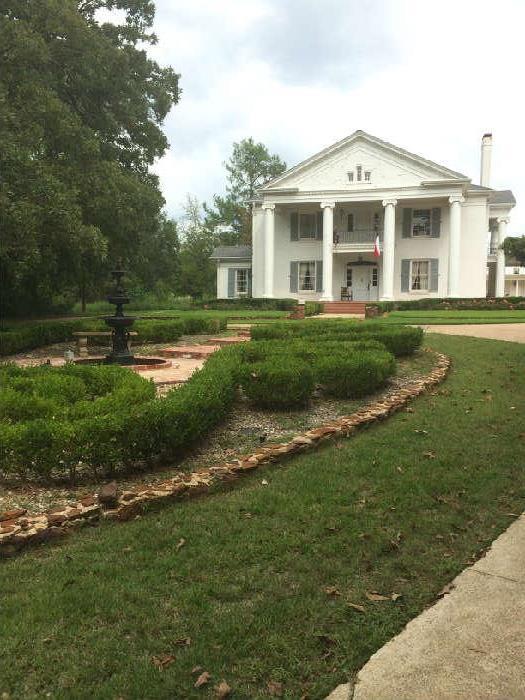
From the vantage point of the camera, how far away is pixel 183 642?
2.64 metres

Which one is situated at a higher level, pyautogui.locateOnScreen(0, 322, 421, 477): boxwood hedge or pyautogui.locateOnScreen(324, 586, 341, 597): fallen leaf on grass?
pyautogui.locateOnScreen(0, 322, 421, 477): boxwood hedge

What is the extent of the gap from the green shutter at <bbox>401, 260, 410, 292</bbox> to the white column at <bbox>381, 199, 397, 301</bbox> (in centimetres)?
115

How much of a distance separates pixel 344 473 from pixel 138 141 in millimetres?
21801

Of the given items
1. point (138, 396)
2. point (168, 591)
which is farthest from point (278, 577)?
point (138, 396)

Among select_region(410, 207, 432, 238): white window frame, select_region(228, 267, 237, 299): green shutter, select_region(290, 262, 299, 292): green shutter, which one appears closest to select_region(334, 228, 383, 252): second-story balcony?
select_region(410, 207, 432, 238): white window frame

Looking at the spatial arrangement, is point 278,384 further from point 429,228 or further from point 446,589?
point 429,228

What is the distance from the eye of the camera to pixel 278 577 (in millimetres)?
3225

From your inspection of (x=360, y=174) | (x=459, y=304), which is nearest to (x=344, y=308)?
(x=459, y=304)

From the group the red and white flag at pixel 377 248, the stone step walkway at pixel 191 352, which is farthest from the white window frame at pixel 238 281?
the stone step walkway at pixel 191 352

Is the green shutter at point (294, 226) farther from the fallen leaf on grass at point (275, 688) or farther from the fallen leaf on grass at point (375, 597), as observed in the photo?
the fallen leaf on grass at point (275, 688)

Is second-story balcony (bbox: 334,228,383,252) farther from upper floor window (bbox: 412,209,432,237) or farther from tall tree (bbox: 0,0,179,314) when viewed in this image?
tall tree (bbox: 0,0,179,314)

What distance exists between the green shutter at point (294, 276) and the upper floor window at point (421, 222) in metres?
6.60

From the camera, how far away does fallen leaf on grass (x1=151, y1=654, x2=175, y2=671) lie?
2.48m

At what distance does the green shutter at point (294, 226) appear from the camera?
3284cm
